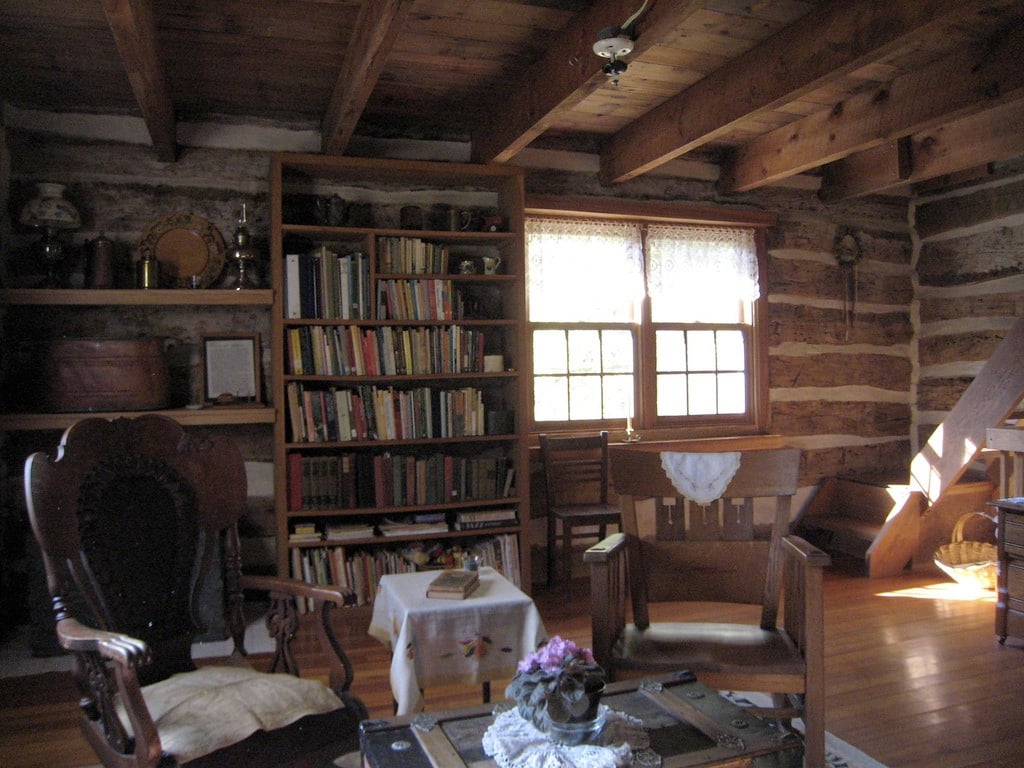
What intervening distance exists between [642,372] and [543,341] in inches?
27.4

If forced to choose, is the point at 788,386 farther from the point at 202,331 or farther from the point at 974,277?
the point at 202,331

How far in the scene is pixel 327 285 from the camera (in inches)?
165

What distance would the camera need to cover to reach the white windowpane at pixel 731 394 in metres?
5.46

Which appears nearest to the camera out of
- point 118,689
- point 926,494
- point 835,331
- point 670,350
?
point 118,689

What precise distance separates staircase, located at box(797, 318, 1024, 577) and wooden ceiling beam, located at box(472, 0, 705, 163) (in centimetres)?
282

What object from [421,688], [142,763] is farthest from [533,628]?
[142,763]

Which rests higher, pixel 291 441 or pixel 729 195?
pixel 729 195

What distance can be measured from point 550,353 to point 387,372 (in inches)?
45.2

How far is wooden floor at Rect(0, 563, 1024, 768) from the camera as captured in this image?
2.76 meters

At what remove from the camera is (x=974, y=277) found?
17.9ft

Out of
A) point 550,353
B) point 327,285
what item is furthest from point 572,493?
→ point 327,285

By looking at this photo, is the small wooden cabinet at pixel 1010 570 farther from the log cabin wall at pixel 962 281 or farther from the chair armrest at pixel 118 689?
the chair armrest at pixel 118 689

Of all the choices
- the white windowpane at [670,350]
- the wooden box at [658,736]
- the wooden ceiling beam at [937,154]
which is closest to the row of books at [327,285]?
the white windowpane at [670,350]

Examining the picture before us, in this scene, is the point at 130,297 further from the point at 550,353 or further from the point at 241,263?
the point at 550,353
